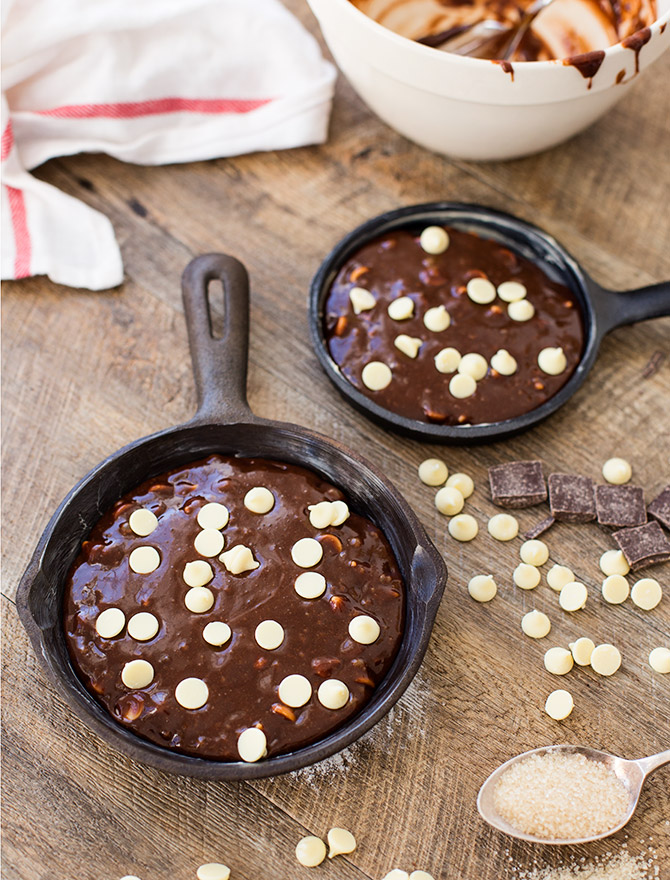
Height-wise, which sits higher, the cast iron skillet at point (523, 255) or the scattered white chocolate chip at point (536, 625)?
the cast iron skillet at point (523, 255)

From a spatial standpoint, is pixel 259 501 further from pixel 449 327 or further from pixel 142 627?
pixel 449 327

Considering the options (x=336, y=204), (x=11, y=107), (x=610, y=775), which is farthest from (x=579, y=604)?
(x=11, y=107)

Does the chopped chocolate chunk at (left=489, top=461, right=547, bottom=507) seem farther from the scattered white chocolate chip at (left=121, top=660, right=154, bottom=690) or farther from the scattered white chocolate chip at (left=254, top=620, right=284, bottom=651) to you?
the scattered white chocolate chip at (left=121, top=660, right=154, bottom=690)

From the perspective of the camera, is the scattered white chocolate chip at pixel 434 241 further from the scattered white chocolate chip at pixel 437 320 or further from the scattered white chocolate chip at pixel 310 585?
the scattered white chocolate chip at pixel 310 585

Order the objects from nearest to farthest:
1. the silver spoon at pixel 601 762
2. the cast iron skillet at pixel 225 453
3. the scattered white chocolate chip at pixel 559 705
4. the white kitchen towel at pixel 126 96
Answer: the cast iron skillet at pixel 225 453 < the silver spoon at pixel 601 762 < the scattered white chocolate chip at pixel 559 705 < the white kitchen towel at pixel 126 96

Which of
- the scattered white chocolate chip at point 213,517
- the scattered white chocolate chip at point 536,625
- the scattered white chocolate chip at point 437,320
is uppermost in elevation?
the scattered white chocolate chip at point 437,320

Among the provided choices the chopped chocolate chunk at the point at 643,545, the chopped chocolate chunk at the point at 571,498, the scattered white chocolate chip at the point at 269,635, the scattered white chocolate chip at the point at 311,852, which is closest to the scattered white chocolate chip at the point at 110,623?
the scattered white chocolate chip at the point at 269,635

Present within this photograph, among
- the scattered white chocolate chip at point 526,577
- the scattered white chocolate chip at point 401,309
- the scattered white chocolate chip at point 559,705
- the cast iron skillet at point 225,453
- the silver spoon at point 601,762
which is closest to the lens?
the cast iron skillet at point 225,453

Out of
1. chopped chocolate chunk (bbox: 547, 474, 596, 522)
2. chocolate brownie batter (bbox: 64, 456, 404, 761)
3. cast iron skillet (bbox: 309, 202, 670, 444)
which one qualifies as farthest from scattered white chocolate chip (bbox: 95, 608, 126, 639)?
chopped chocolate chunk (bbox: 547, 474, 596, 522)

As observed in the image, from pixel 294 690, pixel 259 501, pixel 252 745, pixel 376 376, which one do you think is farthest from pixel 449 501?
pixel 252 745
